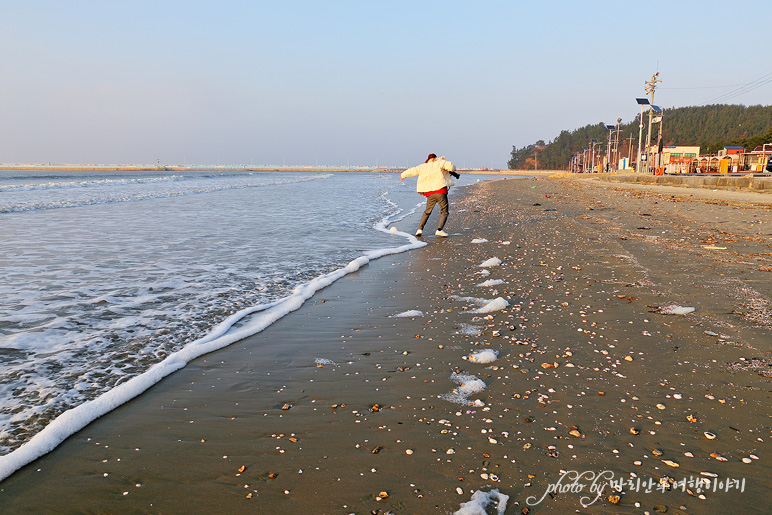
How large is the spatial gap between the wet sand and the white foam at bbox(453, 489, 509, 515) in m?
0.04

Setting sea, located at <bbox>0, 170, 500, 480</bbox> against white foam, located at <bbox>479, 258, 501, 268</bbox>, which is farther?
white foam, located at <bbox>479, 258, 501, 268</bbox>

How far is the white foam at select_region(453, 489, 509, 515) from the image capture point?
2.16m

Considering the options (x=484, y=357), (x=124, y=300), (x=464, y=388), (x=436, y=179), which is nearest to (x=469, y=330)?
(x=484, y=357)

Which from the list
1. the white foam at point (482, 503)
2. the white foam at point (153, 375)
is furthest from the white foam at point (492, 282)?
the white foam at point (482, 503)

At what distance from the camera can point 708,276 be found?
21.8 feet

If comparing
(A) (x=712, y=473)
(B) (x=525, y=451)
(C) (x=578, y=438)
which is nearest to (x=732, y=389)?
(A) (x=712, y=473)

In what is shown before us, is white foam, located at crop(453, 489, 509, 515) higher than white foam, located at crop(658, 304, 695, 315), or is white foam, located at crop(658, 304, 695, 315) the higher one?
white foam, located at crop(658, 304, 695, 315)

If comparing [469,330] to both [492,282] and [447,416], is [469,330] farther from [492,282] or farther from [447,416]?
[492,282]

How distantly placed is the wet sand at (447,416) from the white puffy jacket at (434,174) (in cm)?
712

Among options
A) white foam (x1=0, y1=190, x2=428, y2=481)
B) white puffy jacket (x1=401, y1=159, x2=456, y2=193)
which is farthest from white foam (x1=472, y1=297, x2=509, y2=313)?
white puffy jacket (x1=401, y1=159, x2=456, y2=193)

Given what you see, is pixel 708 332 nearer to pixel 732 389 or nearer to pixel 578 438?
pixel 732 389

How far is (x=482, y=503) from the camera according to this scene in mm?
2207

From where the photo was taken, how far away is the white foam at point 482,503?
2.16 metres

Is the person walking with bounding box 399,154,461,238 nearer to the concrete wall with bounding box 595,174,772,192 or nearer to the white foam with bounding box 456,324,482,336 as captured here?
the white foam with bounding box 456,324,482,336
